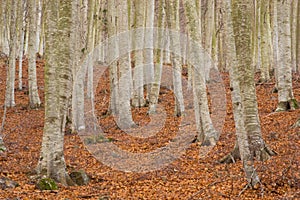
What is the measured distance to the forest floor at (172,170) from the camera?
552cm

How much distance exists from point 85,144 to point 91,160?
5.73 ft

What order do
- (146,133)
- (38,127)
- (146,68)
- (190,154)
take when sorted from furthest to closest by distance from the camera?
(146,68) → (38,127) → (146,133) → (190,154)

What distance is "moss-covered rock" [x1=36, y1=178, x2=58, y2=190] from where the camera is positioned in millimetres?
5820

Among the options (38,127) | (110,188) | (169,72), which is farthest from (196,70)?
(169,72)

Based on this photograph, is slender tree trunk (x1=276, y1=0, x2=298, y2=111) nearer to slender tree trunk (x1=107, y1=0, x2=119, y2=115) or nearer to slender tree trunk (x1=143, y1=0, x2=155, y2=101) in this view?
slender tree trunk (x1=143, y1=0, x2=155, y2=101)

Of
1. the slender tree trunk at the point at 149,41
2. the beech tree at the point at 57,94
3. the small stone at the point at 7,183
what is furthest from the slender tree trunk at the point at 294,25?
the small stone at the point at 7,183

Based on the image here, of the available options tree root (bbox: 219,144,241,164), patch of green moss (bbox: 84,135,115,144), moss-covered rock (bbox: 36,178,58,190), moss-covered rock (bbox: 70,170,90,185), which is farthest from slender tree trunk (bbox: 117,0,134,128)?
A: moss-covered rock (bbox: 36,178,58,190)

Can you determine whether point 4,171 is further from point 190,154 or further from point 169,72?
point 169,72

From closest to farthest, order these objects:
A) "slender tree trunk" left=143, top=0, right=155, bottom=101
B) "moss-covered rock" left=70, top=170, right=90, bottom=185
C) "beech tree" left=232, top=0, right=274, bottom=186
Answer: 1. "moss-covered rock" left=70, top=170, right=90, bottom=185
2. "beech tree" left=232, top=0, right=274, bottom=186
3. "slender tree trunk" left=143, top=0, right=155, bottom=101

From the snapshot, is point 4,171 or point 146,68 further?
point 146,68

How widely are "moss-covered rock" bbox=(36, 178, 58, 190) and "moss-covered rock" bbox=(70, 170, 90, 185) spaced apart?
597mm

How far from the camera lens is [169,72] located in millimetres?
21250

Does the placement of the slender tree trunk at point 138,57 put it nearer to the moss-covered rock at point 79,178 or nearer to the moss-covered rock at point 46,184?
the moss-covered rock at point 79,178

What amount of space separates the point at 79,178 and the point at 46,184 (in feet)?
2.63
